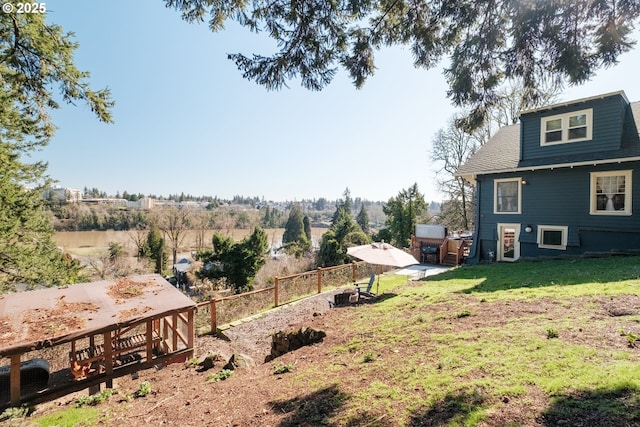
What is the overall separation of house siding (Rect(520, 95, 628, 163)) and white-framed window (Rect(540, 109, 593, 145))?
4.5 inches

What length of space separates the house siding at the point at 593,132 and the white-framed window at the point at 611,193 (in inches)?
35.7

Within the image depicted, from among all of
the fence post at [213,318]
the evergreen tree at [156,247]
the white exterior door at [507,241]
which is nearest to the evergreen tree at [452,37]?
the fence post at [213,318]

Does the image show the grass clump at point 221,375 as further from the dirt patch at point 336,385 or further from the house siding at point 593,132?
the house siding at point 593,132

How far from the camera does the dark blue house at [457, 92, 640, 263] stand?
9.76 metres

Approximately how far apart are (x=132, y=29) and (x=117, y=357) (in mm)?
6982

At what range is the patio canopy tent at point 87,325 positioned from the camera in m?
4.33

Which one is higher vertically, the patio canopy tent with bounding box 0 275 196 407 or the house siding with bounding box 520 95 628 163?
the house siding with bounding box 520 95 628 163

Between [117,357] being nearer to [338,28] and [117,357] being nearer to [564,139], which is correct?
[338,28]

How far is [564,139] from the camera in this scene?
1091 cm

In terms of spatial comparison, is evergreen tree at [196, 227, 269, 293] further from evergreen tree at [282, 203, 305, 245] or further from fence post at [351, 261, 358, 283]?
evergreen tree at [282, 203, 305, 245]

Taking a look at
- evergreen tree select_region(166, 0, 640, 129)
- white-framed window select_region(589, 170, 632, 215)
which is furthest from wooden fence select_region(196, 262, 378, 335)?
white-framed window select_region(589, 170, 632, 215)

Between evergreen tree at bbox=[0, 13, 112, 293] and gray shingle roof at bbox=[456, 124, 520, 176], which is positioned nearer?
evergreen tree at bbox=[0, 13, 112, 293]

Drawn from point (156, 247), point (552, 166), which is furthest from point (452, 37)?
point (156, 247)

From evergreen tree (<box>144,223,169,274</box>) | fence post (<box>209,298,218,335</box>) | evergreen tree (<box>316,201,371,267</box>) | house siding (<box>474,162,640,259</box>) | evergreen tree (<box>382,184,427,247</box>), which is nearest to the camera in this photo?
fence post (<box>209,298,218,335</box>)
